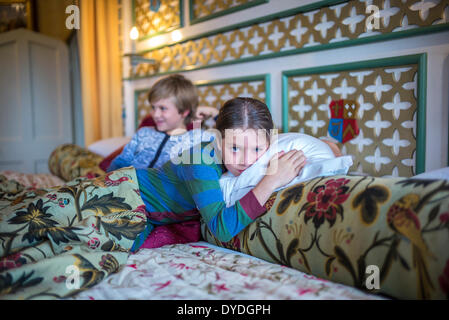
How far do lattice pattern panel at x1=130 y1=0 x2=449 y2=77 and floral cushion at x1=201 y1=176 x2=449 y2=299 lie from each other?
0.74 m

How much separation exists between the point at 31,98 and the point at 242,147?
10.4 ft

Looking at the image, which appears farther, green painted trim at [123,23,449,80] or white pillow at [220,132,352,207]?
green painted trim at [123,23,449,80]

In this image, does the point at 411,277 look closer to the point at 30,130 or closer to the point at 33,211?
the point at 33,211

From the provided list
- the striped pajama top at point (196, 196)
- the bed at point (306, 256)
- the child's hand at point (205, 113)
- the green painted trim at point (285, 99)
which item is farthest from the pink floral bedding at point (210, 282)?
the child's hand at point (205, 113)

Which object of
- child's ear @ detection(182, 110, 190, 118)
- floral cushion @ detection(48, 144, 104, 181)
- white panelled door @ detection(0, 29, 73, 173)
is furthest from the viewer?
white panelled door @ detection(0, 29, 73, 173)

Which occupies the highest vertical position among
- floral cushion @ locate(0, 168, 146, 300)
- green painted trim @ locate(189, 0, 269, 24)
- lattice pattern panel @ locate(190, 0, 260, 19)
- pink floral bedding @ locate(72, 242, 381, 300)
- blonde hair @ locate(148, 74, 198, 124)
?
lattice pattern panel @ locate(190, 0, 260, 19)

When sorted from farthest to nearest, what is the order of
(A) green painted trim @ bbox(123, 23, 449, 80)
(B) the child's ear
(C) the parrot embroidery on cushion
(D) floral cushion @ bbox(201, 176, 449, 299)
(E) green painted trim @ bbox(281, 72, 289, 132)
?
(B) the child's ear < (E) green painted trim @ bbox(281, 72, 289, 132) < (C) the parrot embroidery on cushion < (A) green painted trim @ bbox(123, 23, 449, 80) < (D) floral cushion @ bbox(201, 176, 449, 299)

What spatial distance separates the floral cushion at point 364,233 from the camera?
695 millimetres

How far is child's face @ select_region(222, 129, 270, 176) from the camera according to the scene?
43.7 inches

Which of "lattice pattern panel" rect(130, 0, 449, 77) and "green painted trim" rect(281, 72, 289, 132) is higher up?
"lattice pattern panel" rect(130, 0, 449, 77)

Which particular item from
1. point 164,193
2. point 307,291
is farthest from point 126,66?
point 307,291

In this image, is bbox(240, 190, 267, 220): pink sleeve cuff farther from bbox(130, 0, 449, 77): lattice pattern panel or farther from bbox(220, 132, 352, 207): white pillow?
bbox(130, 0, 449, 77): lattice pattern panel

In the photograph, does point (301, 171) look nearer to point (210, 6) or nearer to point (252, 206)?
point (252, 206)

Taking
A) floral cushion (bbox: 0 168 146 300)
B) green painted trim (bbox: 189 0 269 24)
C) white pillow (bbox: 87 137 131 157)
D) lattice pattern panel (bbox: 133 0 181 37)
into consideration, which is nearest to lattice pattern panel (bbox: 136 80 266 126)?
green painted trim (bbox: 189 0 269 24)
